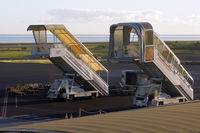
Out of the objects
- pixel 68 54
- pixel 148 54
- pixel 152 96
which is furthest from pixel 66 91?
pixel 148 54

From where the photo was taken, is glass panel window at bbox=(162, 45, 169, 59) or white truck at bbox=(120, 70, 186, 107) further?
glass panel window at bbox=(162, 45, 169, 59)

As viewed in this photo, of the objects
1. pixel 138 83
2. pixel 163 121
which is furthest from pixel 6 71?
pixel 163 121

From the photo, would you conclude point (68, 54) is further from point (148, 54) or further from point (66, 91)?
point (148, 54)

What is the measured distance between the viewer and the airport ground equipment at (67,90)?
4519 cm

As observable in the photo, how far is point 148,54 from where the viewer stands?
3891 centimetres

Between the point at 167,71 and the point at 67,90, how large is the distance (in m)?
10.0

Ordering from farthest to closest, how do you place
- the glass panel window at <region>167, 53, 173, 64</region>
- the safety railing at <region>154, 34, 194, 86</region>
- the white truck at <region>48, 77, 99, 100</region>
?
the white truck at <region>48, 77, 99, 100</region>, the glass panel window at <region>167, 53, 173, 64</region>, the safety railing at <region>154, 34, 194, 86</region>

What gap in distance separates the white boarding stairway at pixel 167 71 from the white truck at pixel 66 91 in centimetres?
790

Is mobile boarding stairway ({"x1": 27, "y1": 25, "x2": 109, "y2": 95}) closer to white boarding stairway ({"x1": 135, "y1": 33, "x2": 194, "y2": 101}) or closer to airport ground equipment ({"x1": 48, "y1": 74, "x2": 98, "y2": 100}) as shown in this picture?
airport ground equipment ({"x1": 48, "y1": 74, "x2": 98, "y2": 100})

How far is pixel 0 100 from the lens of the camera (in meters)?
46.3

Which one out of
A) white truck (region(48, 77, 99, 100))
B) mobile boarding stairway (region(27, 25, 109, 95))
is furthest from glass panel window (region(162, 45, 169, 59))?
white truck (region(48, 77, 99, 100))

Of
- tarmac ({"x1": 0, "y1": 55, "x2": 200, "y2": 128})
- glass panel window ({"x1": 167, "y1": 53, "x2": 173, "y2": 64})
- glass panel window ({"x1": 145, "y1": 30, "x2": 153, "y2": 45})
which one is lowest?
tarmac ({"x1": 0, "y1": 55, "x2": 200, "y2": 128})

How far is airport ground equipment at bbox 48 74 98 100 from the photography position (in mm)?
45188

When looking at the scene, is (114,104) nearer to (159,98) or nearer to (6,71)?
(159,98)
